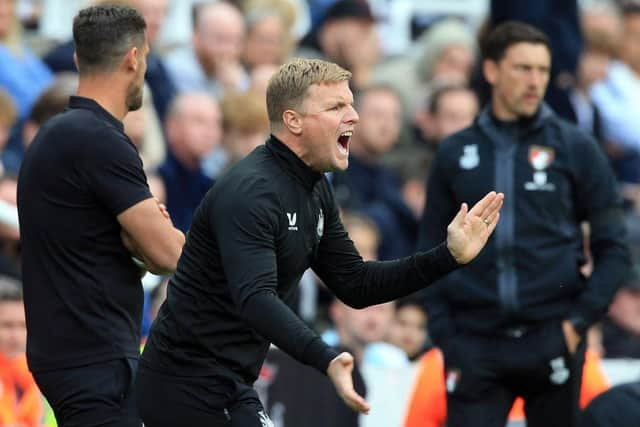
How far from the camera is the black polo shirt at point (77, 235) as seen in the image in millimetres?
5613

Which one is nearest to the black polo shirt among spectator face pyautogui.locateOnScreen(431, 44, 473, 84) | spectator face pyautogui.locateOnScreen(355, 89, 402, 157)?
spectator face pyautogui.locateOnScreen(355, 89, 402, 157)

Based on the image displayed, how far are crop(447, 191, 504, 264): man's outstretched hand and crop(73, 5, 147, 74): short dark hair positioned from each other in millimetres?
1486

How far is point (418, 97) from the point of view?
40.6 ft

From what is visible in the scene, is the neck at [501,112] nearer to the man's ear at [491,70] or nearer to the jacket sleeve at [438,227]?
the man's ear at [491,70]

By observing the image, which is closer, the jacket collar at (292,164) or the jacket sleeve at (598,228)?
the jacket collar at (292,164)

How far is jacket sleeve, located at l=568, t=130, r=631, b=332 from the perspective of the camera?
7230 mm

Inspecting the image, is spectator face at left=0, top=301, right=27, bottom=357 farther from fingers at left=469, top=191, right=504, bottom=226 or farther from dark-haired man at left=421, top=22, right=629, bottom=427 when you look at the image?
fingers at left=469, top=191, right=504, bottom=226

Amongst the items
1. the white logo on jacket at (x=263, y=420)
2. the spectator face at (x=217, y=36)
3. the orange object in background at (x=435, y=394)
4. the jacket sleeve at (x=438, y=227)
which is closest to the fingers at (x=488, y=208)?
the white logo on jacket at (x=263, y=420)

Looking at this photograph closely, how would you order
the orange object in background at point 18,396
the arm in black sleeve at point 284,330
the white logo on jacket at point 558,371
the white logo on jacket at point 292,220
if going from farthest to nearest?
the orange object in background at point 18,396 < the white logo on jacket at point 558,371 < the white logo on jacket at point 292,220 < the arm in black sleeve at point 284,330

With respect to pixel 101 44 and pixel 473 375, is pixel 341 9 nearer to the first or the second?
pixel 473 375

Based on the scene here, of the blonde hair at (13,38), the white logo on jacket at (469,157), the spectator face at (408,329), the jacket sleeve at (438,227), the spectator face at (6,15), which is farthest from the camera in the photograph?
the spectator face at (408,329)

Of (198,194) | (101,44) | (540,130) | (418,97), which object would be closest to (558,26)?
(418,97)

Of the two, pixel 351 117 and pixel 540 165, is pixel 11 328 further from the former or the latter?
pixel 351 117

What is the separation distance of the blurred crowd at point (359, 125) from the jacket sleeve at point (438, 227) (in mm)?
893
